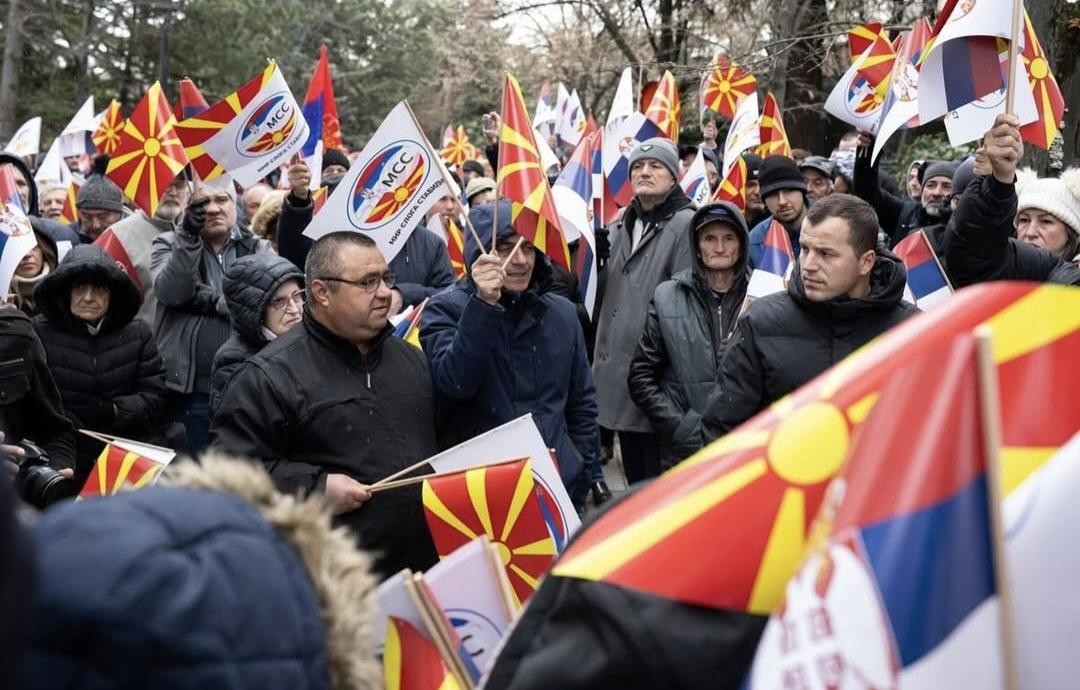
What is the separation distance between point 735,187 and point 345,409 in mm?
5217

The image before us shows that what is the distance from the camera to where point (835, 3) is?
16391 mm

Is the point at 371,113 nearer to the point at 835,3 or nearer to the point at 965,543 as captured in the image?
the point at 835,3

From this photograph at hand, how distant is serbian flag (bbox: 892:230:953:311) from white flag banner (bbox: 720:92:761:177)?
311cm

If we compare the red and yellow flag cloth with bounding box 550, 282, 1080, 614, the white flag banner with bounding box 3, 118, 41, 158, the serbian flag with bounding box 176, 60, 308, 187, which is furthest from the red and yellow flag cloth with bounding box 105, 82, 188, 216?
the white flag banner with bounding box 3, 118, 41, 158

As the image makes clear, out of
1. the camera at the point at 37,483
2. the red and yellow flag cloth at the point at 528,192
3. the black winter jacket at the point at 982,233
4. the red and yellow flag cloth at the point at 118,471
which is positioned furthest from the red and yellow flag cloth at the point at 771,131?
the camera at the point at 37,483

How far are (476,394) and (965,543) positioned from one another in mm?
3035

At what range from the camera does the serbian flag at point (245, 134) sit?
6797 millimetres

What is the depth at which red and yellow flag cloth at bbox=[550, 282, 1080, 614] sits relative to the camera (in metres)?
1.65

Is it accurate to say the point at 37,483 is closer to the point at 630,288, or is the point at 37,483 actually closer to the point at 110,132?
the point at 630,288

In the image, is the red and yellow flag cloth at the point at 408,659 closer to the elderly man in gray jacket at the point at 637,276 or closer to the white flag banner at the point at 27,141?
the elderly man in gray jacket at the point at 637,276

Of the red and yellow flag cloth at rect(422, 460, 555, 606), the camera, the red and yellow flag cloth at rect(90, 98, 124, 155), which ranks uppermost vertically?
the red and yellow flag cloth at rect(90, 98, 124, 155)

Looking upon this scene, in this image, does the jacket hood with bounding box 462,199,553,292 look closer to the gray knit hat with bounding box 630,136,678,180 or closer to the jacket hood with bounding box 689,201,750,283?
the jacket hood with bounding box 689,201,750,283

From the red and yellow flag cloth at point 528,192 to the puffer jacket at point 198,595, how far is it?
341 cm

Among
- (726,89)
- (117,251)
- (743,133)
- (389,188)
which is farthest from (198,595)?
(726,89)
